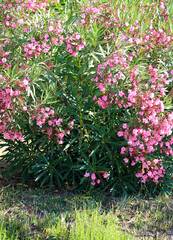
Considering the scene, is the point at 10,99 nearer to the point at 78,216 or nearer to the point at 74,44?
the point at 74,44

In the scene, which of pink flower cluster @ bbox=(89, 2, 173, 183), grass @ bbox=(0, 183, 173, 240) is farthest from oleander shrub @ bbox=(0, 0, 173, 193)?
grass @ bbox=(0, 183, 173, 240)

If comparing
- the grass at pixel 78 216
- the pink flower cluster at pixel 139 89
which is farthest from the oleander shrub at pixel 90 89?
the grass at pixel 78 216

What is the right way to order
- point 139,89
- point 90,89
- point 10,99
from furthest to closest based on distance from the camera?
point 90,89
point 139,89
point 10,99

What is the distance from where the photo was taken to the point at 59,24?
11.7 ft

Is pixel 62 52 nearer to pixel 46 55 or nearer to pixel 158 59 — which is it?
pixel 46 55

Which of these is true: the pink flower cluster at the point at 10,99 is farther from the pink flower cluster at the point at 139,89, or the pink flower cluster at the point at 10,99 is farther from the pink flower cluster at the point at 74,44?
the pink flower cluster at the point at 139,89

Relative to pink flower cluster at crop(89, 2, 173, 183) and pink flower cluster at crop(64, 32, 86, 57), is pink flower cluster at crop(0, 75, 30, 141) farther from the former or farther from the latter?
pink flower cluster at crop(89, 2, 173, 183)

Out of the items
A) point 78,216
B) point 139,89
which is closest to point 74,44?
point 139,89

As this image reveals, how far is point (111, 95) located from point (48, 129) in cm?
77

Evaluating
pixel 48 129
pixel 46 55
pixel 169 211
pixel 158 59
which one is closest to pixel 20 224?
pixel 48 129

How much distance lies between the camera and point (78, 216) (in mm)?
3115

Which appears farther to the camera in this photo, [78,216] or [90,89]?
[90,89]

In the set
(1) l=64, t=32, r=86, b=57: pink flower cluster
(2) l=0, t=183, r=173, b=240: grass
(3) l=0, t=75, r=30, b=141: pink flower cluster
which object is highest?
(1) l=64, t=32, r=86, b=57: pink flower cluster

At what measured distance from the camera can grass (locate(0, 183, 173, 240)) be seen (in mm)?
3109
